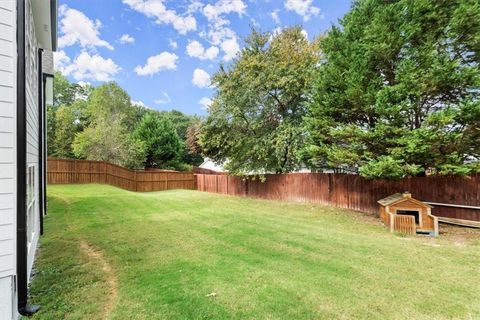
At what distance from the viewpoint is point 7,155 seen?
2895 mm

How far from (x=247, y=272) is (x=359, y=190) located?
27.1 ft

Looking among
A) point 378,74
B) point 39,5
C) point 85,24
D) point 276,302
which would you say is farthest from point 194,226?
point 85,24

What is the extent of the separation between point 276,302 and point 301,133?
1160 cm

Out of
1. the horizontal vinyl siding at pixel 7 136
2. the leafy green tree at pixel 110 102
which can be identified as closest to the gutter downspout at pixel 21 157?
the horizontal vinyl siding at pixel 7 136

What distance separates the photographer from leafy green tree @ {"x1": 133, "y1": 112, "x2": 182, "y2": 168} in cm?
2791

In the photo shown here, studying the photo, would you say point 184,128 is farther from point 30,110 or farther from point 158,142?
point 30,110

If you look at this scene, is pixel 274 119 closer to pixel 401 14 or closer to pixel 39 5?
pixel 401 14

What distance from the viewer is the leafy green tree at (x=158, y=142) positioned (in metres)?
27.9

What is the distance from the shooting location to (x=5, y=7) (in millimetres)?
2887

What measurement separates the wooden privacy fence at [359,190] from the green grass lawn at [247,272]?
1316 millimetres

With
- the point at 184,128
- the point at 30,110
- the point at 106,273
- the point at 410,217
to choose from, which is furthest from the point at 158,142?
the point at 106,273

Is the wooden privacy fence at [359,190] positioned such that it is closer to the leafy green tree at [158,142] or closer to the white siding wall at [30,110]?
the white siding wall at [30,110]

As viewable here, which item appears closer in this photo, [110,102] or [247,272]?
[247,272]

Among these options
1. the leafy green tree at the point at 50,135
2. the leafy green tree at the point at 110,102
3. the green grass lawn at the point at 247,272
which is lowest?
the green grass lawn at the point at 247,272
